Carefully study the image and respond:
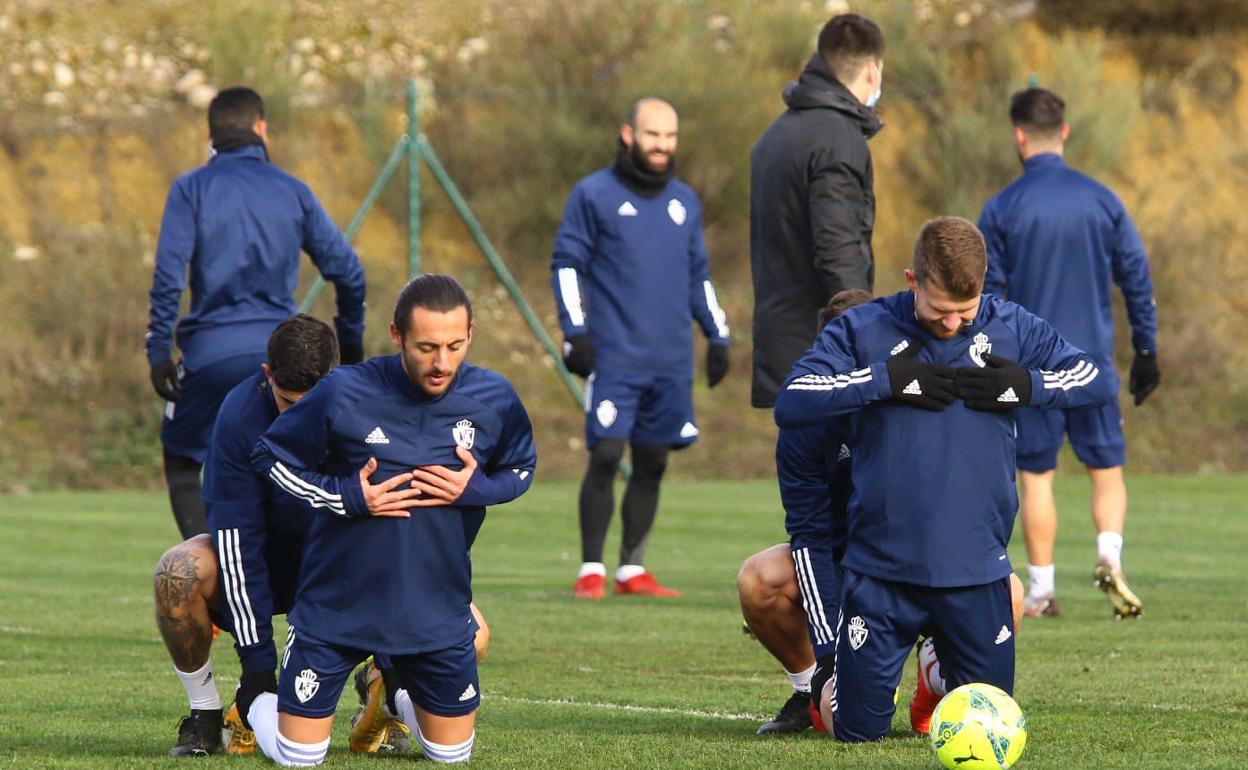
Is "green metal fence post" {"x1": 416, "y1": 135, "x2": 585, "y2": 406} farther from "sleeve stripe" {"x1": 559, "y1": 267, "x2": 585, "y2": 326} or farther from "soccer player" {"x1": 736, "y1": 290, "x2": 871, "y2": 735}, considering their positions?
"soccer player" {"x1": 736, "y1": 290, "x2": 871, "y2": 735}

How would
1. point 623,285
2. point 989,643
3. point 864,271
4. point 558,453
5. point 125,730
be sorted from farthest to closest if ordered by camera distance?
point 558,453 → point 623,285 → point 864,271 → point 125,730 → point 989,643

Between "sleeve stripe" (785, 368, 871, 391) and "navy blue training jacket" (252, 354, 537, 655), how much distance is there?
0.86 meters

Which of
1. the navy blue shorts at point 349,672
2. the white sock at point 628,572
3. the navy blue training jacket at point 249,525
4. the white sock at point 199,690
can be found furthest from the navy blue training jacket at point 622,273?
the navy blue shorts at point 349,672

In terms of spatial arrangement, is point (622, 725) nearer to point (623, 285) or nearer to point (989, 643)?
point (989, 643)

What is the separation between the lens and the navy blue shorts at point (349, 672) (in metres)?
5.55

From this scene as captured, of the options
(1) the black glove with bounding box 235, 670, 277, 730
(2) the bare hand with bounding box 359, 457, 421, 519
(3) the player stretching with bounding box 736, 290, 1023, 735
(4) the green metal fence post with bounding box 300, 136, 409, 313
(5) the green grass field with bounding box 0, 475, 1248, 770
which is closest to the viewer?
(2) the bare hand with bounding box 359, 457, 421, 519

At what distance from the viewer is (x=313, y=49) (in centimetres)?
2942

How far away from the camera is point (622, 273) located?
10719mm

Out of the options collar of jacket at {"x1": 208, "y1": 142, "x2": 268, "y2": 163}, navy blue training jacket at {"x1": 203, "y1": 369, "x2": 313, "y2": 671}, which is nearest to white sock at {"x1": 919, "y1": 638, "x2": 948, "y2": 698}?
navy blue training jacket at {"x1": 203, "y1": 369, "x2": 313, "y2": 671}

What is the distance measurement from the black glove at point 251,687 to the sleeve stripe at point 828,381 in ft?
5.77

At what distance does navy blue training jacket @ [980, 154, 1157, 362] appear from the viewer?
9.50 meters

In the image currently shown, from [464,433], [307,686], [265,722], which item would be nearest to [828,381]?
[464,433]

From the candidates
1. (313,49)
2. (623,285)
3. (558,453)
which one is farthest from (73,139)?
(623,285)

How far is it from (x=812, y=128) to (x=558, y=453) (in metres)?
11.4
